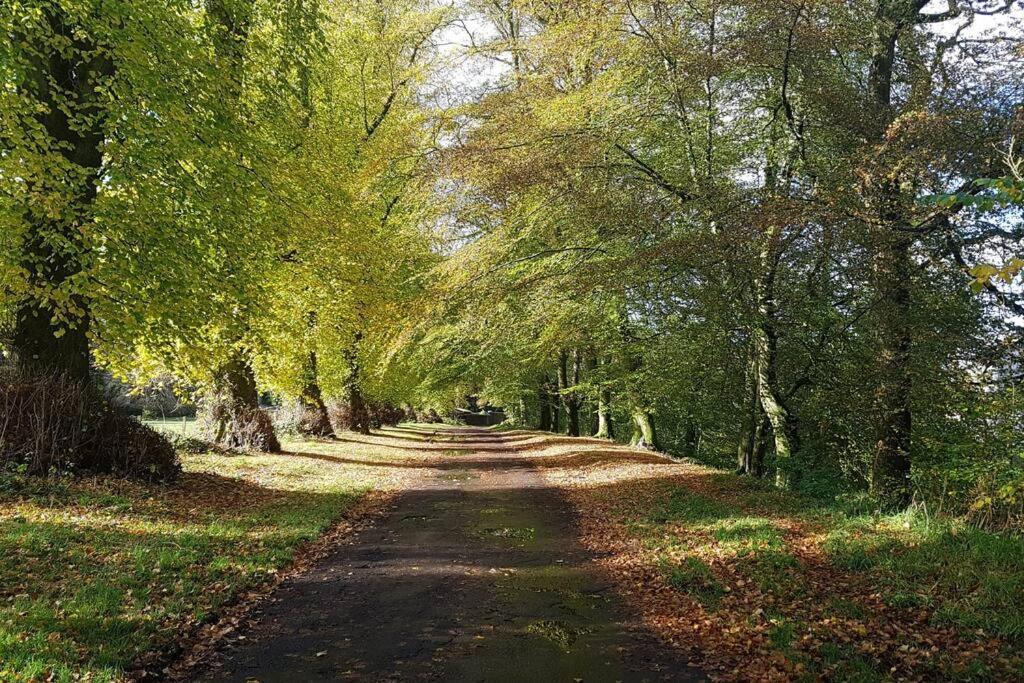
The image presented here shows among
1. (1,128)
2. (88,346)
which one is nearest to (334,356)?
(88,346)

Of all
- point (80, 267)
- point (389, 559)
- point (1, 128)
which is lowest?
point (389, 559)

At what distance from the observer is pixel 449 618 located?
19.2 ft

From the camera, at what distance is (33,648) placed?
174 inches

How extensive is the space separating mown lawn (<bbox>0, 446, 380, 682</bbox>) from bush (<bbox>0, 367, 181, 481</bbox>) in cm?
60

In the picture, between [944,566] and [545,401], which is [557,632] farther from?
[545,401]

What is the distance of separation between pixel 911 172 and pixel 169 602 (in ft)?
31.3

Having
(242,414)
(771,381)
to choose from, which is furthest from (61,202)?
(771,381)

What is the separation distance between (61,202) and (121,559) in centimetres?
493

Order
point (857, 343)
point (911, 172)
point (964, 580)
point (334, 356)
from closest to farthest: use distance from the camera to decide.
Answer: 1. point (964, 580)
2. point (911, 172)
3. point (857, 343)
4. point (334, 356)

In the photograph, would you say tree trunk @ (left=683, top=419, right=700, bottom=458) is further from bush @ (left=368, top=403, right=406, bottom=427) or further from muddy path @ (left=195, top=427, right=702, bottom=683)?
bush @ (left=368, top=403, right=406, bottom=427)

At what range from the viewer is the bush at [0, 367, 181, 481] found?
9.53 meters

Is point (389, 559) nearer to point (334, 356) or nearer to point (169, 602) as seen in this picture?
point (169, 602)

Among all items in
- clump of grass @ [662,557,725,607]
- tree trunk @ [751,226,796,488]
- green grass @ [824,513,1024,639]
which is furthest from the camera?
tree trunk @ [751,226,796,488]

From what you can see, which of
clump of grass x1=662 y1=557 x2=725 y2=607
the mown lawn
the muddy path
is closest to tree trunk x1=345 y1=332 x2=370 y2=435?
the mown lawn
